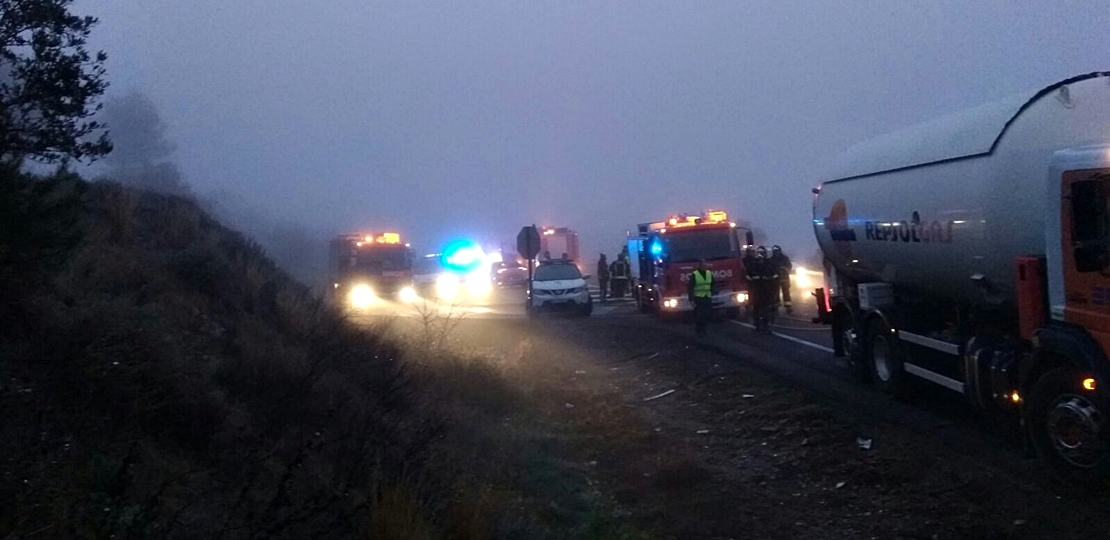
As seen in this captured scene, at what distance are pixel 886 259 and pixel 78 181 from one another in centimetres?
958

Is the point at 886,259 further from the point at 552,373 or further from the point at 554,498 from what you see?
the point at 554,498

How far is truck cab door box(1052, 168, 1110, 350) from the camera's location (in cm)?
823

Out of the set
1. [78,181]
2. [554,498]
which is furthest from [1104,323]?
[78,181]

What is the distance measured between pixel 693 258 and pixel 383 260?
14.5 metres

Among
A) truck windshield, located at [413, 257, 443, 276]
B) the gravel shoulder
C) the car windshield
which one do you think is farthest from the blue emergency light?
the gravel shoulder

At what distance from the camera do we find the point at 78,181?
9.05m

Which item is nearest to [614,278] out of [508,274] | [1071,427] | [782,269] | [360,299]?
[508,274]

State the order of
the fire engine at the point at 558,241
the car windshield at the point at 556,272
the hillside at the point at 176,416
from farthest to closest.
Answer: the fire engine at the point at 558,241 < the car windshield at the point at 556,272 < the hillside at the point at 176,416

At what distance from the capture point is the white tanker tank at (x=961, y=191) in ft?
30.8

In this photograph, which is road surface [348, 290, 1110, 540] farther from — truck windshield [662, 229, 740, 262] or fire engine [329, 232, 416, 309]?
fire engine [329, 232, 416, 309]

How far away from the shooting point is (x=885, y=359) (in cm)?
1362

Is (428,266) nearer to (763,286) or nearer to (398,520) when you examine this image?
(763,286)

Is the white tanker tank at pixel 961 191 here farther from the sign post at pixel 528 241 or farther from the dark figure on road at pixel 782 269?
the sign post at pixel 528 241

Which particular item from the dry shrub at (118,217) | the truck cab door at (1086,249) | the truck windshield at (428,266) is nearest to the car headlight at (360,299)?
the dry shrub at (118,217)
